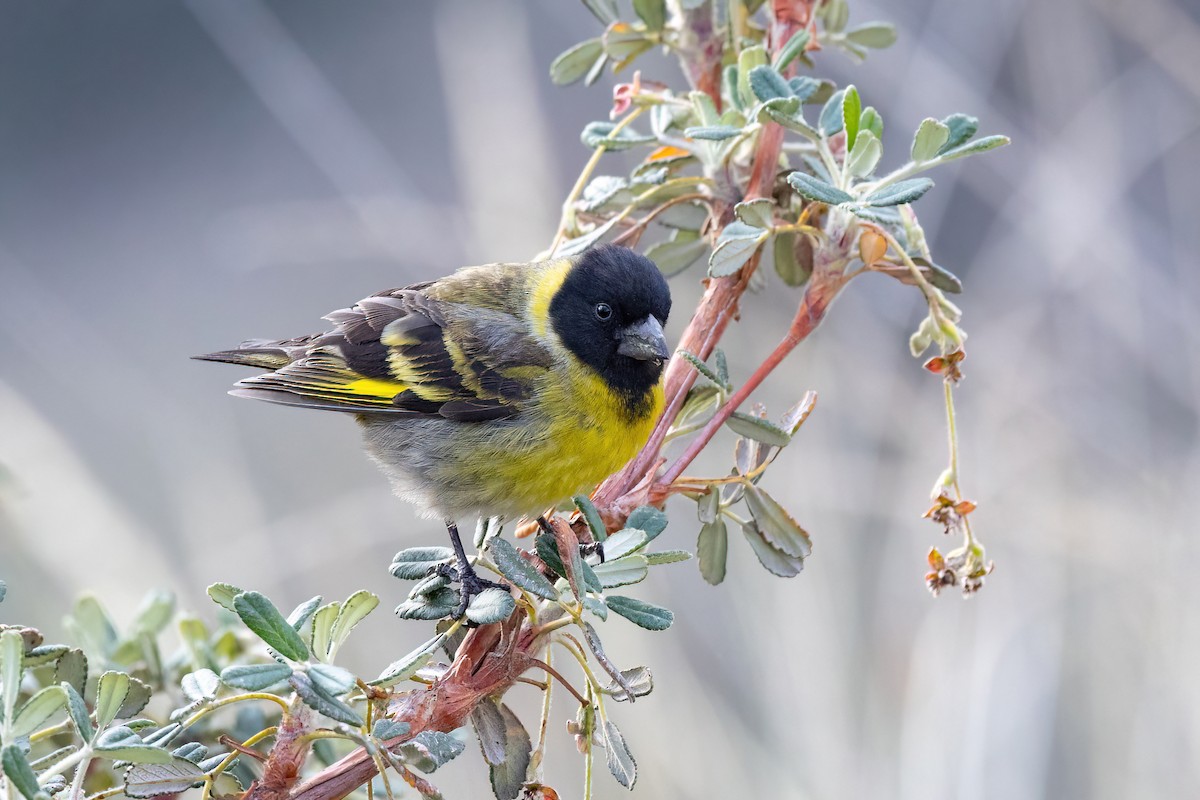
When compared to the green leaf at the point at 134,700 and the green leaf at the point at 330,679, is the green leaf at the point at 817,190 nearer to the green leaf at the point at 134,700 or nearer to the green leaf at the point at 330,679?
the green leaf at the point at 330,679

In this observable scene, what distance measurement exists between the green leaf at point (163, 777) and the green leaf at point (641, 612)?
17.2 inches

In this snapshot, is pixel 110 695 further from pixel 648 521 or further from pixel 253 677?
pixel 648 521

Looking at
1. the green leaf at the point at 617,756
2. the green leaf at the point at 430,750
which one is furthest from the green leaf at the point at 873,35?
the green leaf at the point at 430,750

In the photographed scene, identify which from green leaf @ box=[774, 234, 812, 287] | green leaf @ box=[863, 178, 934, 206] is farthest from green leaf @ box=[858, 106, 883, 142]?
green leaf @ box=[774, 234, 812, 287]

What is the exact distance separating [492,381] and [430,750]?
1.07 metres

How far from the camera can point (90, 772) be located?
4.82ft

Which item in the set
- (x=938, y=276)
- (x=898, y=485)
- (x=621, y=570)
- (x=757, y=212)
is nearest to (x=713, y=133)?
(x=757, y=212)

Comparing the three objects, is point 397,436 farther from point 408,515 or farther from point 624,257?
point 408,515

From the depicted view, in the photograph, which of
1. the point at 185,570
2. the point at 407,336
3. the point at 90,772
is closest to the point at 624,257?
the point at 407,336

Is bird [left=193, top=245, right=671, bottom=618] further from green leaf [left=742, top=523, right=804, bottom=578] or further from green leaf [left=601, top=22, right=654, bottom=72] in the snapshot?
green leaf [left=742, top=523, right=804, bottom=578]

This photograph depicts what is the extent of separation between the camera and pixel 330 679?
1.04 meters

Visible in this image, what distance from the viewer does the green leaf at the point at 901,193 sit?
1.32 metres

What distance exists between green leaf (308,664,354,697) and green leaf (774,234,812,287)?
98 cm

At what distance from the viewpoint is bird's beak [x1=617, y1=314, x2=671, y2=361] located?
206 centimetres
